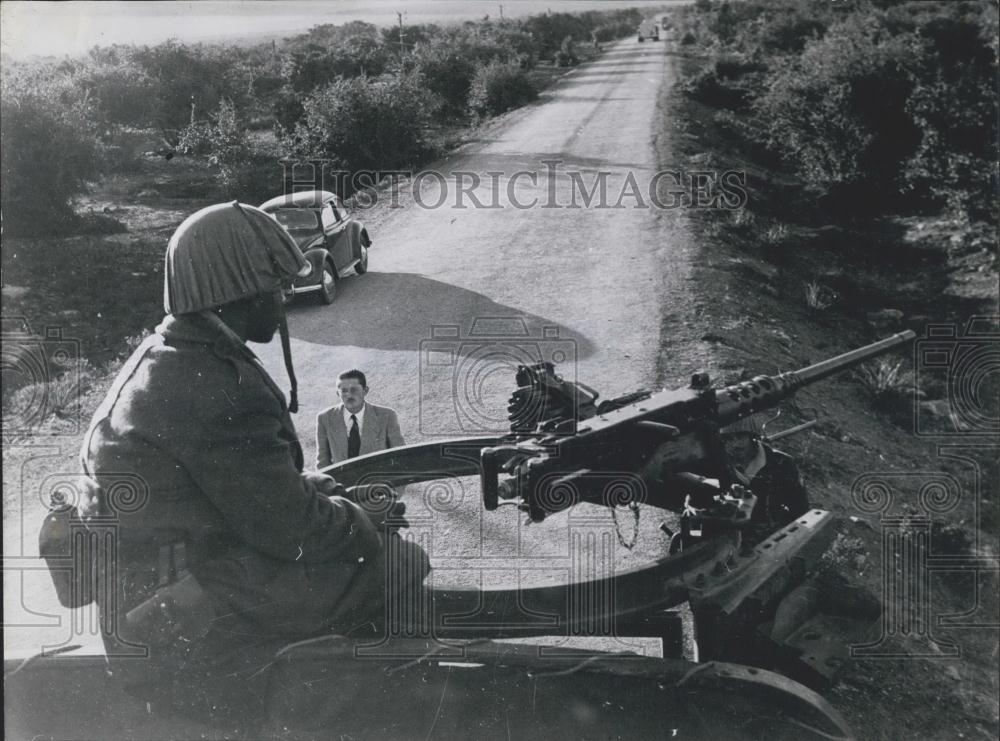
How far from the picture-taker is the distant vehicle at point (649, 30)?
→ 1081 inches

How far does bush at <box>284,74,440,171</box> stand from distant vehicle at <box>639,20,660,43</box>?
59.2 ft

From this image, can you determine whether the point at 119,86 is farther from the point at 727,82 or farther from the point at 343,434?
the point at 727,82

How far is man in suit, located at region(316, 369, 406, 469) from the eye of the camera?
5.50 meters

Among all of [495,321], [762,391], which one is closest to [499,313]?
[495,321]

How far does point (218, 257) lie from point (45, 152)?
1028 centimetres

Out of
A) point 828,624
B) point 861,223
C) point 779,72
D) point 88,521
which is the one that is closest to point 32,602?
point 88,521

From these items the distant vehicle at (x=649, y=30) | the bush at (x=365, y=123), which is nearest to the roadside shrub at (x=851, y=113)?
the bush at (x=365, y=123)

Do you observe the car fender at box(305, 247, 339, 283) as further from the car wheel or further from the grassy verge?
the grassy verge

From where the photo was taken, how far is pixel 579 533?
18.6ft

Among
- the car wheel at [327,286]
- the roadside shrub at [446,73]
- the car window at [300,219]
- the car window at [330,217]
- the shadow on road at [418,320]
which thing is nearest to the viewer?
the shadow on road at [418,320]

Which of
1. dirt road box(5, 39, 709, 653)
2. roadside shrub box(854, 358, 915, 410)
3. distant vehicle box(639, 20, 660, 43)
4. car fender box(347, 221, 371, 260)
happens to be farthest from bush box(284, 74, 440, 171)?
distant vehicle box(639, 20, 660, 43)

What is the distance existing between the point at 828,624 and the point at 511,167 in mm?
8582

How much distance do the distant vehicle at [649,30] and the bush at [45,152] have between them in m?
19.8

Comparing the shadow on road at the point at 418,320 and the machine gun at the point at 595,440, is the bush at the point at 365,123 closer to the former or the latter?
the shadow on road at the point at 418,320
